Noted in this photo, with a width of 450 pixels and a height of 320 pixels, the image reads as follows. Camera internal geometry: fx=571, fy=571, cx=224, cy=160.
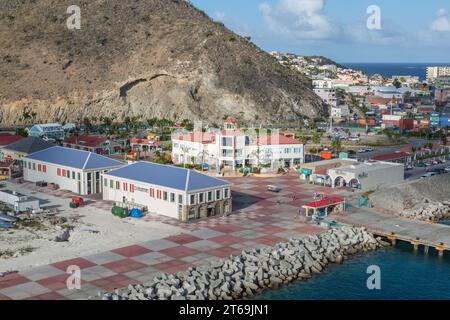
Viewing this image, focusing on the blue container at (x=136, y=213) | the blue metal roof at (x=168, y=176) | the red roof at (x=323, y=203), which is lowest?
the blue container at (x=136, y=213)

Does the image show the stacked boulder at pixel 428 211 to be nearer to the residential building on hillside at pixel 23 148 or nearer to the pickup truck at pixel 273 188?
the pickup truck at pixel 273 188

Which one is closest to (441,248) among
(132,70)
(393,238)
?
(393,238)

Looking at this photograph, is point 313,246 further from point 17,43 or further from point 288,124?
point 17,43

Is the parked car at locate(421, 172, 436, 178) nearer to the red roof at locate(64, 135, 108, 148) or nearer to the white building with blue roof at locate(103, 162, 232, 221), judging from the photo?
the white building with blue roof at locate(103, 162, 232, 221)

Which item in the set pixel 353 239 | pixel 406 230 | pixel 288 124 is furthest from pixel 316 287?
pixel 288 124

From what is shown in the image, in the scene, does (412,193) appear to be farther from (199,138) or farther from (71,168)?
(71,168)

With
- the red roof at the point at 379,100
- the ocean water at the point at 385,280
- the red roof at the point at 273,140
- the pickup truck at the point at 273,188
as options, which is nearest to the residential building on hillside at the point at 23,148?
the red roof at the point at 273,140

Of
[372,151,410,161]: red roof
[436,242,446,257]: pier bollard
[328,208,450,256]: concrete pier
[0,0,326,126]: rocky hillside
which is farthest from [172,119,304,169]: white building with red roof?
[0,0,326,126]: rocky hillside
